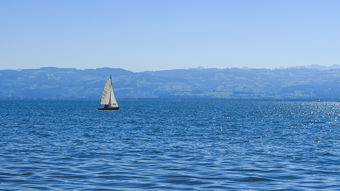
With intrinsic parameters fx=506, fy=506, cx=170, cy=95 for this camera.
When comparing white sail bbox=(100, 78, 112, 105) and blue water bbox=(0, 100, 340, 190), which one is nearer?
blue water bbox=(0, 100, 340, 190)

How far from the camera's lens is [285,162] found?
35.9 meters

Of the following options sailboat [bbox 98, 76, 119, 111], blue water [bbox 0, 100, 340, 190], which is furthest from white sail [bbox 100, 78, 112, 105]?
blue water [bbox 0, 100, 340, 190]

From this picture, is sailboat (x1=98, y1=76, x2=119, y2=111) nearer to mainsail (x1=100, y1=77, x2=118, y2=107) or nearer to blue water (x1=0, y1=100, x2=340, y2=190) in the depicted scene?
mainsail (x1=100, y1=77, x2=118, y2=107)

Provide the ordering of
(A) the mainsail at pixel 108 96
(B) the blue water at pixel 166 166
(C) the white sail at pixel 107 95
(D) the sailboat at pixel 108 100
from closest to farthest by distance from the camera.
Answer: (B) the blue water at pixel 166 166
(C) the white sail at pixel 107 95
(A) the mainsail at pixel 108 96
(D) the sailboat at pixel 108 100

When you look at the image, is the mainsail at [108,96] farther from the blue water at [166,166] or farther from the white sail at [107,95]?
the blue water at [166,166]

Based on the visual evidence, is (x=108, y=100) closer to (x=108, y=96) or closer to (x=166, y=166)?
(x=108, y=96)

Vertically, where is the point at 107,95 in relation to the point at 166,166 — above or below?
above

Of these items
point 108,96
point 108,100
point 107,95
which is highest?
point 107,95

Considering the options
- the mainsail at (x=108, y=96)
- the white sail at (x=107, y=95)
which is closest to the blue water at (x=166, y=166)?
the white sail at (x=107, y=95)

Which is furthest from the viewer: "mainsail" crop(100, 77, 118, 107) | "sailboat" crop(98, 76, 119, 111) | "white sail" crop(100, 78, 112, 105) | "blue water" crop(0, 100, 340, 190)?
"sailboat" crop(98, 76, 119, 111)

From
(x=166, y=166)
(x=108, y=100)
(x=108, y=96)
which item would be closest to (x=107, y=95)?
(x=108, y=96)

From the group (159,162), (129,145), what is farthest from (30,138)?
(159,162)

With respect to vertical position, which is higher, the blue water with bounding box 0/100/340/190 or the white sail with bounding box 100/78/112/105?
the white sail with bounding box 100/78/112/105

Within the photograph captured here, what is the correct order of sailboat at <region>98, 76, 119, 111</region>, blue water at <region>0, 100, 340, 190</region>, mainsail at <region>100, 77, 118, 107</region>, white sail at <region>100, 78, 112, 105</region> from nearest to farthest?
blue water at <region>0, 100, 340, 190</region>, white sail at <region>100, 78, 112, 105</region>, mainsail at <region>100, 77, 118, 107</region>, sailboat at <region>98, 76, 119, 111</region>
